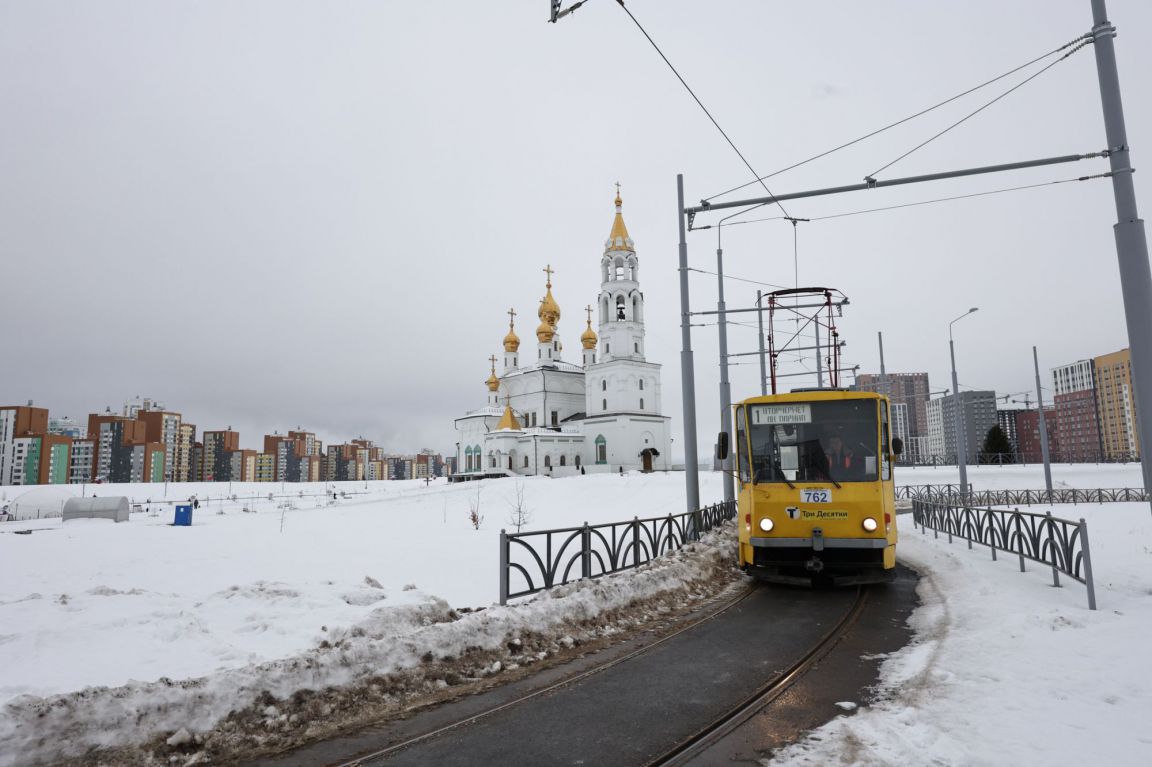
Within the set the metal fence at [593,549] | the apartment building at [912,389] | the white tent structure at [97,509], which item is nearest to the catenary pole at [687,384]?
the metal fence at [593,549]

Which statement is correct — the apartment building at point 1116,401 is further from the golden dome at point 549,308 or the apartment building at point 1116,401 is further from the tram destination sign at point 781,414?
the tram destination sign at point 781,414

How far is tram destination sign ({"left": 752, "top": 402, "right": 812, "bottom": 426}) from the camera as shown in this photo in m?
10.5

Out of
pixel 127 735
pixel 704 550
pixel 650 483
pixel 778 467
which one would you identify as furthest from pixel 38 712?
pixel 650 483

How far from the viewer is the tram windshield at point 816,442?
32.9ft

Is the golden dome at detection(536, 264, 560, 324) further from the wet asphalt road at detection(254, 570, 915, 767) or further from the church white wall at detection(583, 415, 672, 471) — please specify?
the wet asphalt road at detection(254, 570, 915, 767)

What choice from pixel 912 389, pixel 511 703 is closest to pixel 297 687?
pixel 511 703

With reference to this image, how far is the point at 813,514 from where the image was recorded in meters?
9.91

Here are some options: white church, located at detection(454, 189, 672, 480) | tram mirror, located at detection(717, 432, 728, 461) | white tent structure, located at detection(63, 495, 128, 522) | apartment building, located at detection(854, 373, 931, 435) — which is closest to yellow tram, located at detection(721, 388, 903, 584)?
tram mirror, located at detection(717, 432, 728, 461)

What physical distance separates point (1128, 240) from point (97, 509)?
40.7 metres

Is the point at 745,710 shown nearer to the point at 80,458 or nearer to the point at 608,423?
the point at 608,423

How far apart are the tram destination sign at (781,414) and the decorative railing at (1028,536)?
11.9 feet

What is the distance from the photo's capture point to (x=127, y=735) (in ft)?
14.2

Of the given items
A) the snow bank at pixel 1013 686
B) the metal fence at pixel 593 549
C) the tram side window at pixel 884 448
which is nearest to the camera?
the snow bank at pixel 1013 686

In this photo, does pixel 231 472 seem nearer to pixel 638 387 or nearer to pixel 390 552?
pixel 638 387
